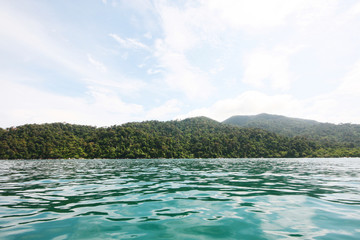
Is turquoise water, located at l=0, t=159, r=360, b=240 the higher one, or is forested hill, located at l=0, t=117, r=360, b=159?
forested hill, located at l=0, t=117, r=360, b=159

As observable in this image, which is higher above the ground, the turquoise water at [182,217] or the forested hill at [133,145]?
the forested hill at [133,145]

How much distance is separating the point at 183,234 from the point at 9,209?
7.34 m

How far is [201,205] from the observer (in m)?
8.23

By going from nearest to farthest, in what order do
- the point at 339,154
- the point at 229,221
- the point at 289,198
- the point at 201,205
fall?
the point at 229,221 < the point at 201,205 < the point at 289,198 < the point at 339,154

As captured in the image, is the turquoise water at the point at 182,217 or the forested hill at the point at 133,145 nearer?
the turquoise water at the point at 182,217

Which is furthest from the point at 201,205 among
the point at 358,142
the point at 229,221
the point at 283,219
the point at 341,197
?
the point at 358,142

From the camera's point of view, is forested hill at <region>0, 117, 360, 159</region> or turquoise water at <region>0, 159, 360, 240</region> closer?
turquoise water at <region>0, 159, 360, 240</region>

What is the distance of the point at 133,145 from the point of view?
14762cm

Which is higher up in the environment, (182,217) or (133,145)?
(133,145)

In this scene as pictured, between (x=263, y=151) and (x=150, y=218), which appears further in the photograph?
(x=263, y=151)

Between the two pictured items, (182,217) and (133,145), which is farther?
(133,145)

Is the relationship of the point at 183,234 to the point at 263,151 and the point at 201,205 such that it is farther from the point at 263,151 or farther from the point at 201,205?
the point at 263,151

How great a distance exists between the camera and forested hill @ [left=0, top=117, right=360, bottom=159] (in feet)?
398

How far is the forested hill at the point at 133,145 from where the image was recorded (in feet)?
398
